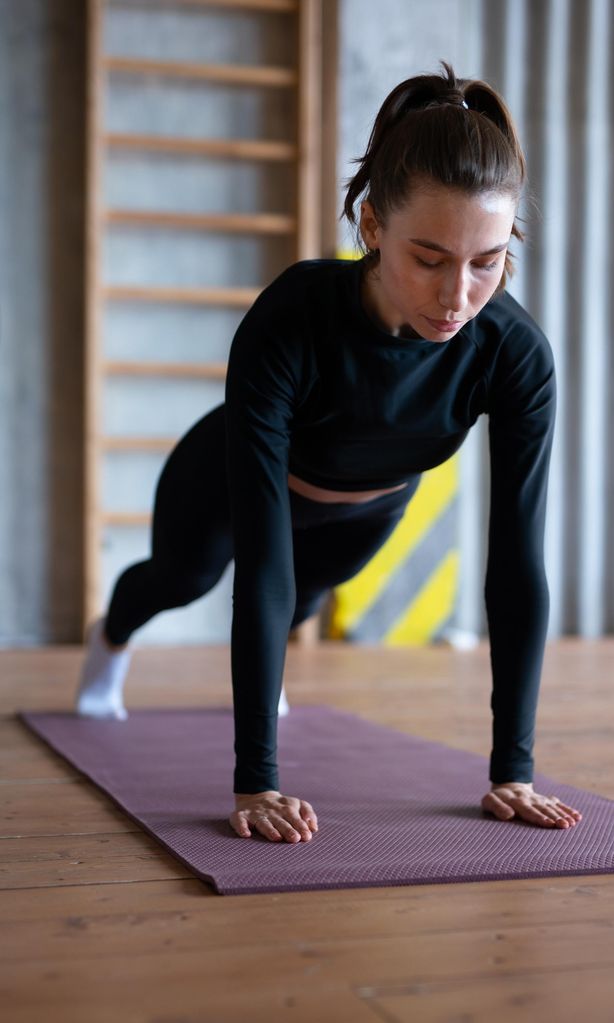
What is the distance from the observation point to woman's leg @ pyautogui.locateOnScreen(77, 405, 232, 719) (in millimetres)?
2073

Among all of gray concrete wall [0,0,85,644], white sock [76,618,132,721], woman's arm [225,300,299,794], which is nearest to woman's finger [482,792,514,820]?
woman's arm [225,300,299,794]

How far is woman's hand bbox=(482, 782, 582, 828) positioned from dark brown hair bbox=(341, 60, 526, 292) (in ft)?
2.28

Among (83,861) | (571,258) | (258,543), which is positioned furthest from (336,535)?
(571,258)

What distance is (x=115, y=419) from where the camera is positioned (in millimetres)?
4168

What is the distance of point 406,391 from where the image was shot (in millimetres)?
1688

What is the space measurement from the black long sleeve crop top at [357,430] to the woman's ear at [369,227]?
0.10 metres

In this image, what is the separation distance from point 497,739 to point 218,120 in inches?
122

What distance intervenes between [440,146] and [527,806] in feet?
2.76

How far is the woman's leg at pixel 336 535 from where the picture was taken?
6.82 feet

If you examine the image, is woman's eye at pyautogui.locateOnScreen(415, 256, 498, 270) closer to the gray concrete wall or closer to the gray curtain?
the gray concrete wall

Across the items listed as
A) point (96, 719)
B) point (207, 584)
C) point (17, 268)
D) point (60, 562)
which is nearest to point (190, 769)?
point (207, 584)

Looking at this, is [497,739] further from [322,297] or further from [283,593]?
[322,297]

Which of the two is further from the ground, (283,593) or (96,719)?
(283,593)

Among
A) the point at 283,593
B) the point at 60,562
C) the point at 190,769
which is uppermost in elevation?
the point at 283,593
